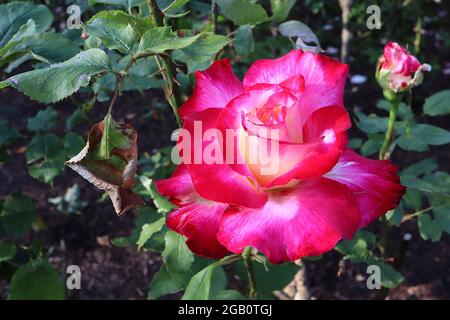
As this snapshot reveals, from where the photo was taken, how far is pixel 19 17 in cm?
82

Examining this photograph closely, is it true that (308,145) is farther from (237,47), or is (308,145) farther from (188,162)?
(237,47)

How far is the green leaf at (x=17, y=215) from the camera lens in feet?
4.17

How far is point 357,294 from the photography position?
1.65m

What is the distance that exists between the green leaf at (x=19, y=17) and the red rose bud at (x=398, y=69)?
1.67 ft

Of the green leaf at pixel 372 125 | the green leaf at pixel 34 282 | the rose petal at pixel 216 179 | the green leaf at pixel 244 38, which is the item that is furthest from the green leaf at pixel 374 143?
the green leaf at pixel 34 282

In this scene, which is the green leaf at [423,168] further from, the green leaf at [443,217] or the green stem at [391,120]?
the green stem at [391,120]

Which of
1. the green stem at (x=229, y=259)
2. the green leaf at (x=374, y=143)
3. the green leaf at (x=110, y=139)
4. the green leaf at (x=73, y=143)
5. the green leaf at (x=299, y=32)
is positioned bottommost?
the green stem at (x=229, y=259)

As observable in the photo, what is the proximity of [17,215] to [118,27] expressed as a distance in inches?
32.2

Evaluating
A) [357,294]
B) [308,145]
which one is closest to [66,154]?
[308,145]

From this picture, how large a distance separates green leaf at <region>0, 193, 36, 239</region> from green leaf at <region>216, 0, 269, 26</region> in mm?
726

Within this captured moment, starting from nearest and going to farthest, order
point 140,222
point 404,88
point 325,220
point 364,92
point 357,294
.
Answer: point 325,220, point 404,88, point 140,222, point 357,294, point 364,92

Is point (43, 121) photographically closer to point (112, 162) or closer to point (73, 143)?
point (73, 143)

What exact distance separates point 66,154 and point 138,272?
72 cm

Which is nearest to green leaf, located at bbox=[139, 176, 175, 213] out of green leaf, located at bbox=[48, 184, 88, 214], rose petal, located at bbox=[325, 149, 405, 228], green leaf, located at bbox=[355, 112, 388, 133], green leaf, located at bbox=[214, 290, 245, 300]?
green leaf, located at bbox=[214, 290, 245, 300]
